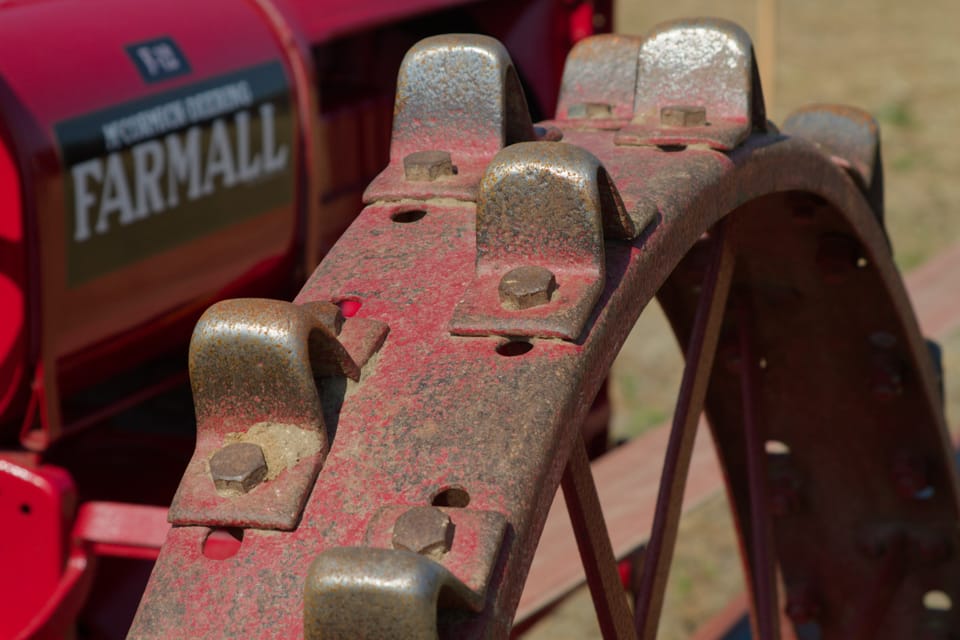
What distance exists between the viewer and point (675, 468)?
1429mm

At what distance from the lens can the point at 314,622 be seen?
77 cm

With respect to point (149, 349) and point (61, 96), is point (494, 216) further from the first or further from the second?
point (149, 349)

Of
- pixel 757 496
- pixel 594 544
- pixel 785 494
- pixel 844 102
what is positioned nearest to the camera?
pixel 594 544

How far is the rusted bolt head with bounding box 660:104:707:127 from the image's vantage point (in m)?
1.31

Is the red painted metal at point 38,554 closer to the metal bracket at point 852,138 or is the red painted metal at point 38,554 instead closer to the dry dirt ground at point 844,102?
the metal bracket at point 852,138

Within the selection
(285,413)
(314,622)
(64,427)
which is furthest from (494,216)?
(64,427)

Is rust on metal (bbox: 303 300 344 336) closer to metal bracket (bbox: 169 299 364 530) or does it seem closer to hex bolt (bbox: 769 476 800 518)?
metal bracket (bbox: 169 299 364 530)

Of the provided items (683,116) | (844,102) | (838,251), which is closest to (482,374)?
(683,116)

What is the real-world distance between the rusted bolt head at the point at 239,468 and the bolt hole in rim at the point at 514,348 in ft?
0.66

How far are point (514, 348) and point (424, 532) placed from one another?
0.20 metres

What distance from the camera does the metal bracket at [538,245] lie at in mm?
978

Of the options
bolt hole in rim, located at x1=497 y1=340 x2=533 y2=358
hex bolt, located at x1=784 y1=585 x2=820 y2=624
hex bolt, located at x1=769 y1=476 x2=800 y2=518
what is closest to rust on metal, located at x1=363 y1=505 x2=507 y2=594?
bolt hole in rim, located at x1=497 y1=340 x2=533 y2=358

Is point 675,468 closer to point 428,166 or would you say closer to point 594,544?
point 594,544

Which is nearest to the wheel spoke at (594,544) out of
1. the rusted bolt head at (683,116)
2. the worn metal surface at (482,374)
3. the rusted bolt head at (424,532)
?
the worn metal surface at (482,374)
